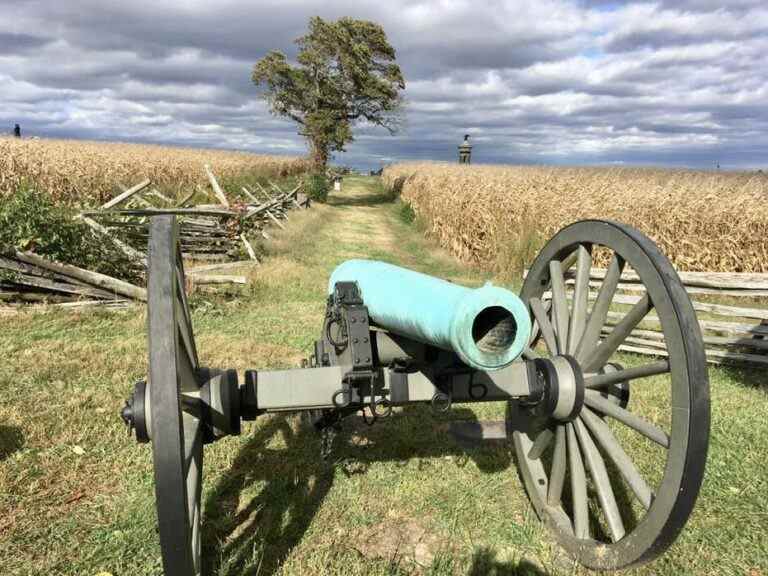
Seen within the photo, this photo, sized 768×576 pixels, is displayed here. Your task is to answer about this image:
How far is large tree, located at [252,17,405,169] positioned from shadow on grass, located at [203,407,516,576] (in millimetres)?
26589

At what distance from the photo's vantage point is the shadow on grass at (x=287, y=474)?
2822 mm

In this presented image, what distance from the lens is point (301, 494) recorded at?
10.9 feet

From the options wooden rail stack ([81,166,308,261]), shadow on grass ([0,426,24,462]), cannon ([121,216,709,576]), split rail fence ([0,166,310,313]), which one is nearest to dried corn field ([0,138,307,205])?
wooden rail stack ([81,166,308,261])

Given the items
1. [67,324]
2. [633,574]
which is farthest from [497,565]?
[67,324]

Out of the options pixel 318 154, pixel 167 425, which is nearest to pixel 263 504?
pixel 167 425

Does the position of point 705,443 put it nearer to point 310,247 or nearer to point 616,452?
point 616,452

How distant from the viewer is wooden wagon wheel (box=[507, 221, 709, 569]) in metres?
1.99

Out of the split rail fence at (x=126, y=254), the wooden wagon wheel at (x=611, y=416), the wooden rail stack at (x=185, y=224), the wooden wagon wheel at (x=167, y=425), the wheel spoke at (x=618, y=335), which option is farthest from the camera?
the wooden rail stack at (x=185, y=224)

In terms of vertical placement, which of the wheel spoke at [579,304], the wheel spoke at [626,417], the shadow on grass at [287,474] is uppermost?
the wheel spoke at [579,304]

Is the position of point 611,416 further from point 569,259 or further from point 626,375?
point 569,259

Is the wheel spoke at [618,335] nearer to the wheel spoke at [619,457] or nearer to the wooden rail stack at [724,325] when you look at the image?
the wheel spoke at [619,457]

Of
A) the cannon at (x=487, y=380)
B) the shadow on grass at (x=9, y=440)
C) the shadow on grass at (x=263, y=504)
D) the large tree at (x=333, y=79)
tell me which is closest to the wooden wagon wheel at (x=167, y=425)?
the cannon at (x=487, y=380)

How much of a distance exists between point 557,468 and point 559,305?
91 centimetres

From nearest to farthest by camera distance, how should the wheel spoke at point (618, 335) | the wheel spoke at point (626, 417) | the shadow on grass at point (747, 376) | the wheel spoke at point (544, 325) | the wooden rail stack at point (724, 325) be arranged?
the wheel spoke at point (626, 417) < the wheel spoke at point (618, 335) < the wheel spoke at point (544, 325) < the shadow on grass at point (747, 376) < the wooden rail stack at point (724, 325)
